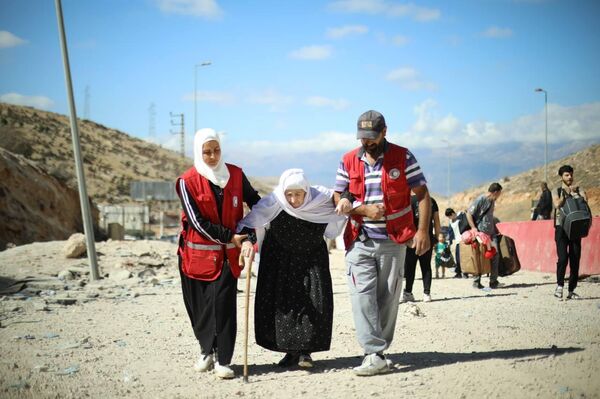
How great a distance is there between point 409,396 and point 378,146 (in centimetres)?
210

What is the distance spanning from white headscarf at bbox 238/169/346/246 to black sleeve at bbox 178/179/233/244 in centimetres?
16

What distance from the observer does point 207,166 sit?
6.12 m

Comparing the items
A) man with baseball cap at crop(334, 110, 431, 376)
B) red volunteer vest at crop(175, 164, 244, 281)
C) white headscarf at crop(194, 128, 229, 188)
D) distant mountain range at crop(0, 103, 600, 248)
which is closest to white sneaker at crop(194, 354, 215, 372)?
red volunteer vest at crop(175, 164, 244, 281)

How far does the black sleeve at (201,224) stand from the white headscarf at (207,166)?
22 cm

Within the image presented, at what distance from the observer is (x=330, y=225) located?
251 inches

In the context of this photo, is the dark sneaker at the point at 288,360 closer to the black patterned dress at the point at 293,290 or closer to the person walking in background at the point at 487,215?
the black patterned dress at the point at 293,290

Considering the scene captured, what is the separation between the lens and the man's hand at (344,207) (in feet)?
19.4

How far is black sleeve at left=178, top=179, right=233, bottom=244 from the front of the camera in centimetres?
603

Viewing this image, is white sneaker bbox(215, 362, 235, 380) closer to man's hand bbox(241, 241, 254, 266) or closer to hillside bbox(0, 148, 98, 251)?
man's hand bbox(241, 241, 254, 266)

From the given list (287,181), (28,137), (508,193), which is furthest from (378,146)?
(28,137)

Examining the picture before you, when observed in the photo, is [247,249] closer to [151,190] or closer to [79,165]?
[79,165]

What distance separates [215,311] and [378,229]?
1565mm

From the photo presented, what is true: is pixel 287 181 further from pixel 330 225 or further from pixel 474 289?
pixel 474 289

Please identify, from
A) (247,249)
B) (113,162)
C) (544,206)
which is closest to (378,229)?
(247,249)
